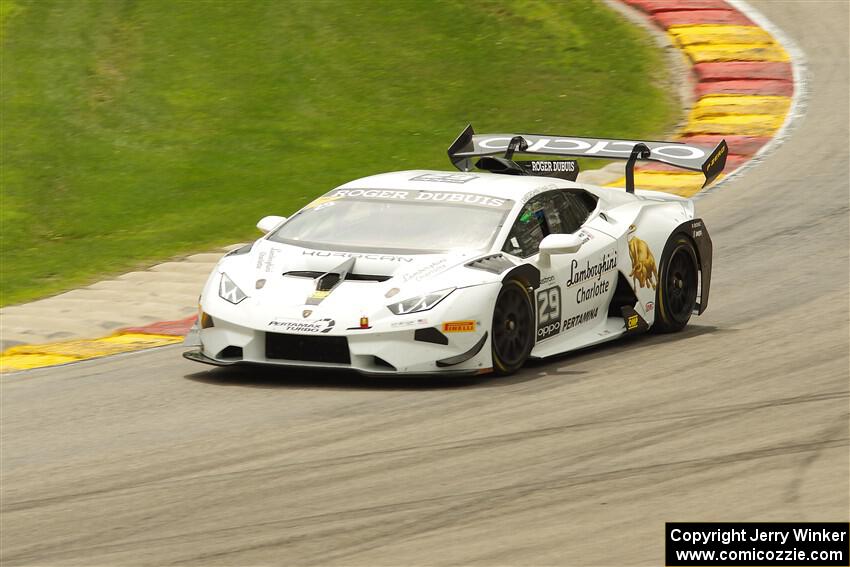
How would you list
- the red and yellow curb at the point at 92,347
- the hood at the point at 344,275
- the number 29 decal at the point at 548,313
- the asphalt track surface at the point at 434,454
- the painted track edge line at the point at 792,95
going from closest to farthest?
1. the asphalt track surface at the point at 434,454
2. the hood at the point at 344,275
3. the number 29 decal at the point at 548,313
4. the red and yellow curb at the point at 92,347
5. the painted track edge line at the point at 792,95

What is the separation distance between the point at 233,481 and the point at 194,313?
548 centimetres

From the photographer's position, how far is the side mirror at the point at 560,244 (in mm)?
9352

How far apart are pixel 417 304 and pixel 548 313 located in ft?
3.91

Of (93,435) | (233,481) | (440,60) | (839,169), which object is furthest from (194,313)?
(440,60)

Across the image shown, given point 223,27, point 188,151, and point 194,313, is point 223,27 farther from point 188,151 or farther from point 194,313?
point 194,313

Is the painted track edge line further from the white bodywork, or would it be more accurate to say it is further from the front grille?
the front grille

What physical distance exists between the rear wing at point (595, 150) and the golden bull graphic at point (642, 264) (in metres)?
0.83

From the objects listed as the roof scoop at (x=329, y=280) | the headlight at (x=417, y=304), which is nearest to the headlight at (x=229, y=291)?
the roof scoop at (x=329, y=280)

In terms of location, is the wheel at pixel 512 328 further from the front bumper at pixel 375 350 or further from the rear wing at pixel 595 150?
the rear wing at pixel 595 150

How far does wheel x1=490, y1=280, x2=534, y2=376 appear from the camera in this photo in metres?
9.06

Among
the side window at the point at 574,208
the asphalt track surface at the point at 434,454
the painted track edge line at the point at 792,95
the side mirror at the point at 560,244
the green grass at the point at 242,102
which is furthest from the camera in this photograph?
the painted track edge line at the point at 792,95

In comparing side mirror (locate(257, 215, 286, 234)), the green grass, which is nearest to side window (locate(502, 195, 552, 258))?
side mirror (locate(257, 215, 286, 234))

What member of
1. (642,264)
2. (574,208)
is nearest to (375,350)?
(574,208)

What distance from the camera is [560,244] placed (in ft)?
30.7
